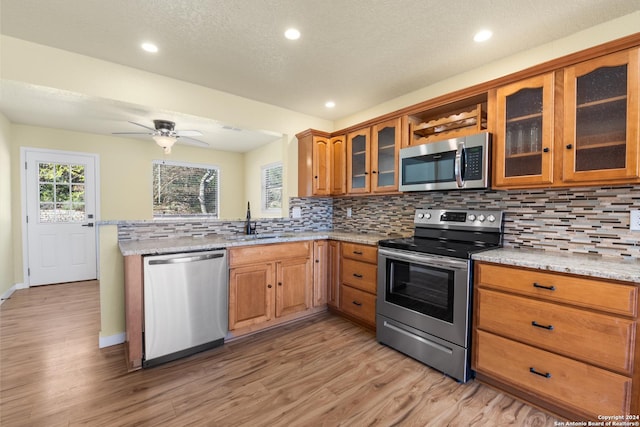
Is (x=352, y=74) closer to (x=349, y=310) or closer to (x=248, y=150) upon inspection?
(x=349, y=310)

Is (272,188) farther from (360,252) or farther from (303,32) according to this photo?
(303,32)

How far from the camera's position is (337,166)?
11.5 ft

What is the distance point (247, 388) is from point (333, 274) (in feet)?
4.95

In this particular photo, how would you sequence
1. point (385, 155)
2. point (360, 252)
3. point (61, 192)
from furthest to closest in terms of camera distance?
point (61, 192)
point (385, 155)
point (360, 252)

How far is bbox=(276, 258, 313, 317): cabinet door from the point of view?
2.83 m

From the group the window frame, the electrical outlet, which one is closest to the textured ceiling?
the electrical outlet

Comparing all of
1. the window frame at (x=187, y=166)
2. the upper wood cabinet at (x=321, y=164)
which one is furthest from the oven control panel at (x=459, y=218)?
the window frame at (x=187, y=166)

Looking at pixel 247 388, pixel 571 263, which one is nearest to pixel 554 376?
pixel 571 263

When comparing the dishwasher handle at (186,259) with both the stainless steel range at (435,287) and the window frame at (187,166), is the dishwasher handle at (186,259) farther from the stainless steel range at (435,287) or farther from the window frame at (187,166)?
the window frame at (187,166)

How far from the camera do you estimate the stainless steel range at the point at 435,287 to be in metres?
1.97

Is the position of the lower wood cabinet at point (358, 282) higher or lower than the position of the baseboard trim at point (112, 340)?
higher

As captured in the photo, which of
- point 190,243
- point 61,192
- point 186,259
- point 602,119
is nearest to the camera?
point 602,119

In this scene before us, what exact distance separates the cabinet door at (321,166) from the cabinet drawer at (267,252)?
0.78m

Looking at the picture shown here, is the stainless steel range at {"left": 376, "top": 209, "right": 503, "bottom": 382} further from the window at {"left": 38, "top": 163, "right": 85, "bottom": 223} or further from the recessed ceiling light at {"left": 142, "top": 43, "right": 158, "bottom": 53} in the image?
the window at {"left": 38, "top": 163, "right": 85, "bottom": 223}
